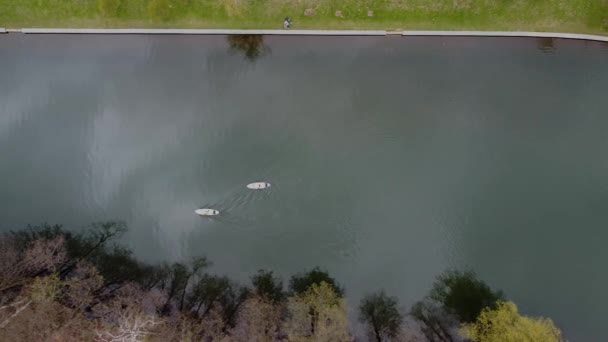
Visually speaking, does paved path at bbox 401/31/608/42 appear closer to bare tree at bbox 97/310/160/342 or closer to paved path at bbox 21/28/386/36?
paved path at bbox 21/28/386/36

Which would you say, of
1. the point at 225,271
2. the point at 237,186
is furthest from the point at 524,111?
the point at 225,271

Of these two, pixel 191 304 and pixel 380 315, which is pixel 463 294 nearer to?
pixel 380 315

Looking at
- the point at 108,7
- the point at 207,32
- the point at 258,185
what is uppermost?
the point at 108,7

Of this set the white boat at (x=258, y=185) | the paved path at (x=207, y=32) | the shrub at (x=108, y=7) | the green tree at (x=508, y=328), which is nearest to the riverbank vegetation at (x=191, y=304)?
the green tree at (x=508, y=328)

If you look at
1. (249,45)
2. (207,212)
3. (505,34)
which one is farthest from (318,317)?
(505,34)

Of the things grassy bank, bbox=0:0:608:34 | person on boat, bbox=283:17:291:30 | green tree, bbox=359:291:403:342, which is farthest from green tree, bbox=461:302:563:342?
person on boat, bbox=283:17:291:30

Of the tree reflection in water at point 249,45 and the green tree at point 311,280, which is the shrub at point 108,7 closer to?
the tree reflection in water at point 249,45
